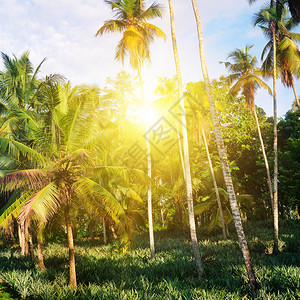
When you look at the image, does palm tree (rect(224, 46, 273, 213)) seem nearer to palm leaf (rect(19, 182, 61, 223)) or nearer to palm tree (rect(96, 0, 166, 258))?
palm tree (rect(96, 0, 166, 258))

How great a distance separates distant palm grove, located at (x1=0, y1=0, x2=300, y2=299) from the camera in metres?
7.43

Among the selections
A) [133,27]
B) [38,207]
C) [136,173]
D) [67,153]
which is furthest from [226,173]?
[133,27]

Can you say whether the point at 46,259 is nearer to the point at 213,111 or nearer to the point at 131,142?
the point at 131,142

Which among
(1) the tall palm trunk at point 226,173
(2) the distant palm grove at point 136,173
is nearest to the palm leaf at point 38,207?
(2) the distant palm grove at point 136,173

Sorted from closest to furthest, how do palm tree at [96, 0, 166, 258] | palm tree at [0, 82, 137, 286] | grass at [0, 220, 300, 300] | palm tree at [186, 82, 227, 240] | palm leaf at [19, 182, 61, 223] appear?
grass at [0, 220, 300, 300] < palm leaf at [19, 182, 61, 223] < palm tree at [0, 82, 137, 286] < palm tree at [96, 0, 166, 258] < palm tree at [186, 82, 227, 240]

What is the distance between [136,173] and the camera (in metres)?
9.78

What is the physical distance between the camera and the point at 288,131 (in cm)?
2380

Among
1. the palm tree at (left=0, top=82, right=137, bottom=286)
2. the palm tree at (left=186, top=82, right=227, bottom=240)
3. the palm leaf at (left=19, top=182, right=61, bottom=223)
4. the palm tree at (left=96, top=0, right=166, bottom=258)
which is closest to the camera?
the palm leaf at (left=19, top=182, right=61, bottom=223)

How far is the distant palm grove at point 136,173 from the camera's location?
24.4 ft

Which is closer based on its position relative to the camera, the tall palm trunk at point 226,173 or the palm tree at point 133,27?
the tall palm trunk at point 226,173

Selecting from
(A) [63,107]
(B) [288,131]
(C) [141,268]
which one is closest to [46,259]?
(C) [141,268]

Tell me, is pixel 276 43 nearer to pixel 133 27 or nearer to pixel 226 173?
pixel 133 27

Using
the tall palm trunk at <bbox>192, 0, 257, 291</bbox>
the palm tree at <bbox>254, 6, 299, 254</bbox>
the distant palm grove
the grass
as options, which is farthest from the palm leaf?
the palm tree at <bbox>254, 6, 299, 254</bbox>

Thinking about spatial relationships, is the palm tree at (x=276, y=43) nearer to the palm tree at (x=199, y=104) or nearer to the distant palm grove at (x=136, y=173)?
the distant palm grove at (x=136, y=173)
